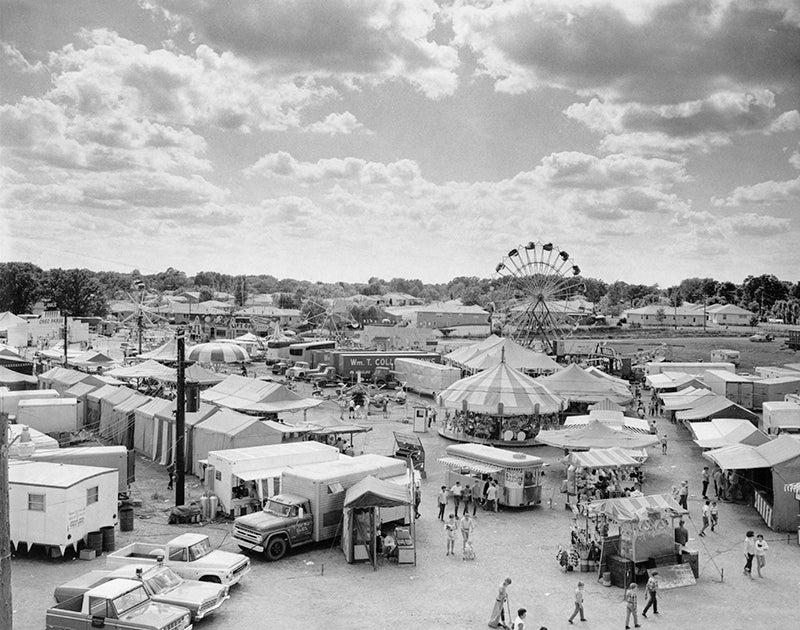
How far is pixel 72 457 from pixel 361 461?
827 centimetres

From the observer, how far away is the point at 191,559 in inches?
575

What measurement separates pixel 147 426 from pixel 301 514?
44.6 ft

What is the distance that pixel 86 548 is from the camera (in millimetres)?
17062

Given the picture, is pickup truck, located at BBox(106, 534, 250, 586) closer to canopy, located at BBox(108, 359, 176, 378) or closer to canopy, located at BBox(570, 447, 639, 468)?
canopy, located at BBox(570, 447, 639, 468)

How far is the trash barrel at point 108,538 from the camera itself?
685 inches

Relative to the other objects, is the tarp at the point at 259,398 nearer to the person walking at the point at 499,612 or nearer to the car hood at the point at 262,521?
the car hood at the point at 262,521

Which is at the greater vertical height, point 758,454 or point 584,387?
point 758,454

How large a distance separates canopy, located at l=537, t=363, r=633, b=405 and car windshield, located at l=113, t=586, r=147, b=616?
30441mm

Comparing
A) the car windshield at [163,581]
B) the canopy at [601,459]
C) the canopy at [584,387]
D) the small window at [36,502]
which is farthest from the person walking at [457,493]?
the canopy at [584,387]

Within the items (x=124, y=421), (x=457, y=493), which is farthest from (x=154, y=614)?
(x=124, y=421)

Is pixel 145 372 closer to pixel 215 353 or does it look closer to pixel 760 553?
pixel 215 353

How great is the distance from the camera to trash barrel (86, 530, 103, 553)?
17.1 meters

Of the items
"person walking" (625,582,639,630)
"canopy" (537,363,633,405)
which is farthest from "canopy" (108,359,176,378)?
"person walking" (625,582,639,630)

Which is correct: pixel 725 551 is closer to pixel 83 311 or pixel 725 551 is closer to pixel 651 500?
pixel 651 500
